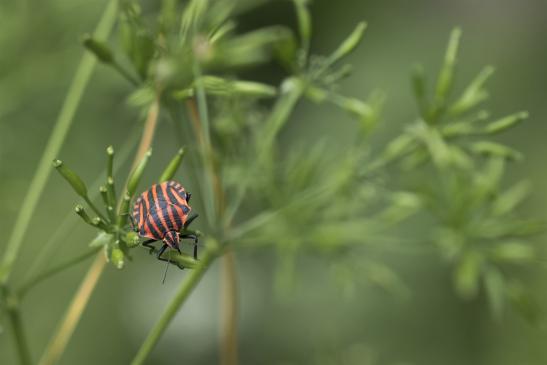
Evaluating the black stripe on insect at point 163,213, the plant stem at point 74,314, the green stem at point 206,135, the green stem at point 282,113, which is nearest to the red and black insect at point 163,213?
the black stripe on insect at point 163,213

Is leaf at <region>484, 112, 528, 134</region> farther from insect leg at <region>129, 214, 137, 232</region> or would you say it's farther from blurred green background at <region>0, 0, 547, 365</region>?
blurred green background at <region>0, 0, 547, 365</region>

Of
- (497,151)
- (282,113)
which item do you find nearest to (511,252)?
(497,151)

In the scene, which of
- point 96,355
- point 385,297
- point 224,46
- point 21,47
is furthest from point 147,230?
point 385,297

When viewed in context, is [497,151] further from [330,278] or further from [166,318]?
[330,278]

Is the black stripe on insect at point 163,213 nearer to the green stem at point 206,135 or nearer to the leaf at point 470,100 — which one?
the green stem at point 206,135

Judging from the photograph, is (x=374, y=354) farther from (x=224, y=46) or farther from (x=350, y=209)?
(x=224, y=46)

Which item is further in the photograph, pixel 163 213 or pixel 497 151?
pixel 497 151

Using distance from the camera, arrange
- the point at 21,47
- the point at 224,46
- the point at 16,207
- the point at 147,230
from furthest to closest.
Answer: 1. the point at 16,207
2. the point at 21,47
3. the point at 224,46
4. the point at 147,230
